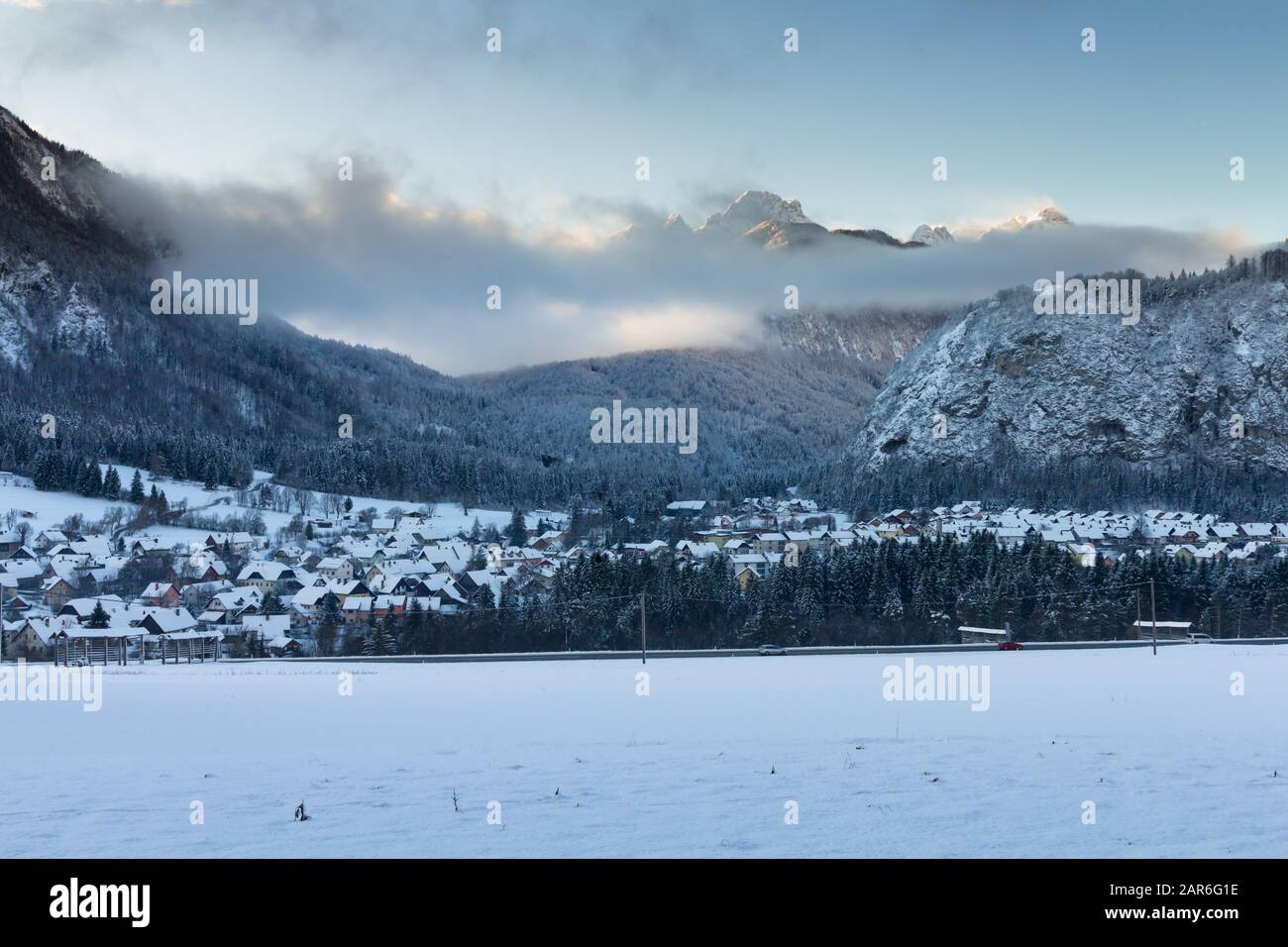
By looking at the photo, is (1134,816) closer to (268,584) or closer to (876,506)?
(268,584)

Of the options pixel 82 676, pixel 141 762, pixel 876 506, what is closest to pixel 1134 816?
pixel 141 762

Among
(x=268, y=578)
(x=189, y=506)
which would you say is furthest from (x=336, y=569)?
(x=189, y=506)

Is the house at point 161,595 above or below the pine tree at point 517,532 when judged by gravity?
below
